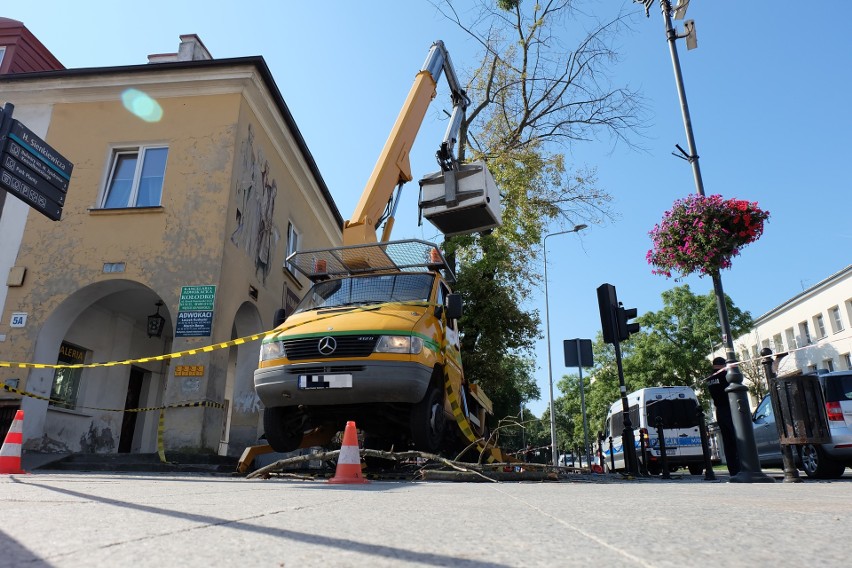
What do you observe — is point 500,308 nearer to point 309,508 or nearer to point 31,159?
point 31,159

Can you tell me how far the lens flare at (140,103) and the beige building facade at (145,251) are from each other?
3 centimetres

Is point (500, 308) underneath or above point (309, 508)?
above

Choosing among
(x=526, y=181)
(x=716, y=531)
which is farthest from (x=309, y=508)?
(x=526, y=181)

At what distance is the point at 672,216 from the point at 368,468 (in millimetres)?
5433

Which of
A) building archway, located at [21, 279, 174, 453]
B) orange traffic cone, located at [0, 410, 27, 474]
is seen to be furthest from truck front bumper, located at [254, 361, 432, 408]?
building archway, located at [21, 279, 174, 453]

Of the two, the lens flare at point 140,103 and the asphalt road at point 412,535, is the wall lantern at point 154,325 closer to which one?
the lens flare at point 140,103

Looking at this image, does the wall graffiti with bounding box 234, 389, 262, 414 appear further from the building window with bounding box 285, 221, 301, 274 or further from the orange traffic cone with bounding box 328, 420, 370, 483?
the orange traffic cone with bounding box 328, 420, 370, 483

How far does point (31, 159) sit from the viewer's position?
7109mm

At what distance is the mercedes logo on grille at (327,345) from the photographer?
6.43 meters

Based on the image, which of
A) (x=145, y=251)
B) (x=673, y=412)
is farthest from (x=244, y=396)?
(x=673, y=412)

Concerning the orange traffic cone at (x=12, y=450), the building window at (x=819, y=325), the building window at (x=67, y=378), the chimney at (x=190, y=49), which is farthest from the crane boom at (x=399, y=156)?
the building window at (x=819, y=325)

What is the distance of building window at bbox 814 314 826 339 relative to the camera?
127 feet

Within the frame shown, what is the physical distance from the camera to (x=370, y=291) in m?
7.81

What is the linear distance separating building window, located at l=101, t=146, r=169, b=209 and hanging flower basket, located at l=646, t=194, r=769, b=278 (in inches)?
390
